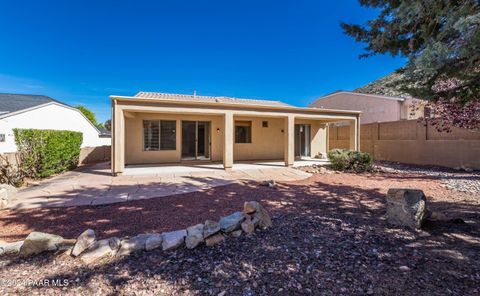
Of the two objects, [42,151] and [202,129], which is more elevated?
[202,129]

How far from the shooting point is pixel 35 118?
1495 cm

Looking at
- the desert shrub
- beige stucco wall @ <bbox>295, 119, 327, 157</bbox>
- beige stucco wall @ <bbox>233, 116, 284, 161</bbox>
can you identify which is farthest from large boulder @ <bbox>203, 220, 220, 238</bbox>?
beige stucco wall @ <bbox>295, 119, 327, 157</bbox>

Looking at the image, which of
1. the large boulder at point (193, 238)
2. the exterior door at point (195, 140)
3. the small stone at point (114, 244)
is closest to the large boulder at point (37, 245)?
the small stone at point (114, 244)

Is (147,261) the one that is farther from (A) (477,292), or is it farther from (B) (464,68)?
(B) (464,68)

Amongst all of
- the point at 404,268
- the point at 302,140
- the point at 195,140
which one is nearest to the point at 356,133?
the point at 302,140

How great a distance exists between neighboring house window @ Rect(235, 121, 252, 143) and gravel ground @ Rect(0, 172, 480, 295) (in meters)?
9.07

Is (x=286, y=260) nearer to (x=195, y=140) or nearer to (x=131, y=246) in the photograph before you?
(x=131, y=246)

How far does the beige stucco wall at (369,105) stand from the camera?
1609 cm

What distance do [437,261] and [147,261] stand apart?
3377mm

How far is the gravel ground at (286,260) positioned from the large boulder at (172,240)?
12 centimetres

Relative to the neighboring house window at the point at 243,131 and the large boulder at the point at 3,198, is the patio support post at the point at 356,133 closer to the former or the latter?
the neighboring house window at the point at 243,131

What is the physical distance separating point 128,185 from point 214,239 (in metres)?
5.04

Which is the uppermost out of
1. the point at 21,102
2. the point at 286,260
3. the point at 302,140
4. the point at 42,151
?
the point at 21,102

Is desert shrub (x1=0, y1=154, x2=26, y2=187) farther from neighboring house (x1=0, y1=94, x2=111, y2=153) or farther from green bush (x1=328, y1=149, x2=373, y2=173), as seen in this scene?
green bush (x1=328, y1=149, x2=373, y2=173)
